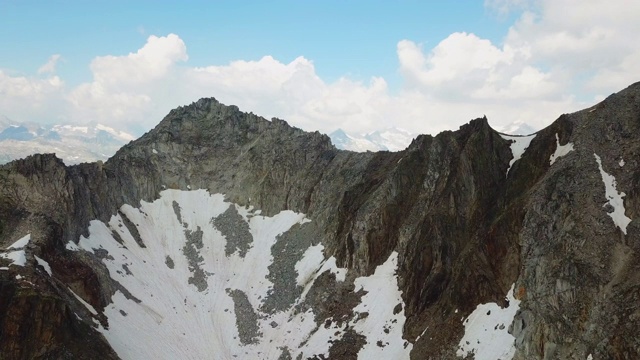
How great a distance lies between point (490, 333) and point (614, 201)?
16.3 meters

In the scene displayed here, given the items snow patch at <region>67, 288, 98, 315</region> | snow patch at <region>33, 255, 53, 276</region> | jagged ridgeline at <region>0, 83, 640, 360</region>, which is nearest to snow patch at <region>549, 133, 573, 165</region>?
jagged ridgeline at <region>0, 83, 640, 360</region>

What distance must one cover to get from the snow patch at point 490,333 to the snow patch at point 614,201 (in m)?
10.7

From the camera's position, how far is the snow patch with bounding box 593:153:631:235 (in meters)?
39.0

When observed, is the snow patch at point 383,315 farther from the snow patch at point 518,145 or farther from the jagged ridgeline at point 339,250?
the snow patch at point 518,145

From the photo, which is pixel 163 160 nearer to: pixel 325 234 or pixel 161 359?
pixel 325 234

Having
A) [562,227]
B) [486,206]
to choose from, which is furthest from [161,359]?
[562,227]

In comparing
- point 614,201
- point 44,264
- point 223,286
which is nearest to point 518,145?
point 614,201

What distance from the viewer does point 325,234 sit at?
74812mm

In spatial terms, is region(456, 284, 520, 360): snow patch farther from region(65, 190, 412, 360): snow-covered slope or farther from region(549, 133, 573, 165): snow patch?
region(549, 133, 573, 165): snow patch

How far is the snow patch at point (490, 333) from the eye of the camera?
38969 millimetres

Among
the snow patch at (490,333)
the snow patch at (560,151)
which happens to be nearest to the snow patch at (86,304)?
the snow patch at (490,333)

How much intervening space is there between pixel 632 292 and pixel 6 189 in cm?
7731

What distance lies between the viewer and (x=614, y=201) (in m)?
40.8

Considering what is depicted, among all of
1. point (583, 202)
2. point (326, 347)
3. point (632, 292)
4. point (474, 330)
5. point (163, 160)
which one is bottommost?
point (326, 347)
